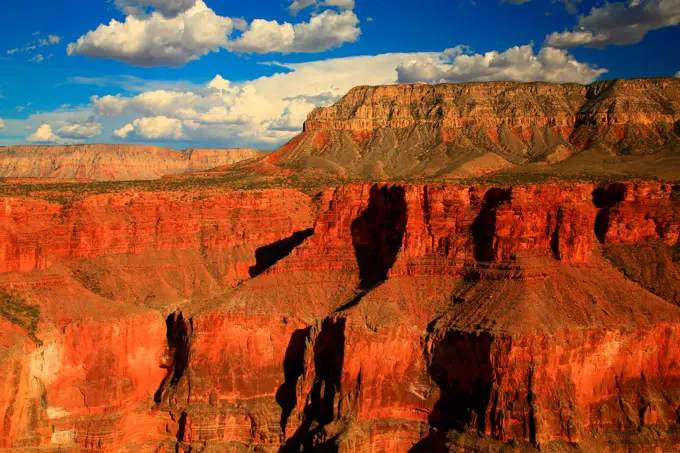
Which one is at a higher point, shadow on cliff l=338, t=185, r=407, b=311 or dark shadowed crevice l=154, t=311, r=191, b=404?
shadow on cliff l=338, t=185, r=407, b=311

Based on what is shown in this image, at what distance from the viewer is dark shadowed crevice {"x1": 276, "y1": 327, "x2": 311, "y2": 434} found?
64.2m

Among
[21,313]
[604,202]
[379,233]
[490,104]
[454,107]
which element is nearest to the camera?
[21,313]

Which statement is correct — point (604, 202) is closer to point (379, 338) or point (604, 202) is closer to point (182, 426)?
point (379, 338)

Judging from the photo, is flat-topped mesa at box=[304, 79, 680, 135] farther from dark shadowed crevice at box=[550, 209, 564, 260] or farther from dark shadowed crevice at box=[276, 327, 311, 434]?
dark shadowed crevice at box=[276, 327, 311, 434]

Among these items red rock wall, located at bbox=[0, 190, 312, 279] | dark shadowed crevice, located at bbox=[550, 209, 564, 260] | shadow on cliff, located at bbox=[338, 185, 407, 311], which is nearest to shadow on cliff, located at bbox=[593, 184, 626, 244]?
dark shadowed crevice, located at bbox=[550, 209, 564, 260]

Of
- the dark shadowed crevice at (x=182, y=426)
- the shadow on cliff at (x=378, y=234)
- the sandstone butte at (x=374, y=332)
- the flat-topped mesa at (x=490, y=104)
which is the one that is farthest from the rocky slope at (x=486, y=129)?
the dark shadowed crevice at (x=182, y=426)

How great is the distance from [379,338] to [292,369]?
29.8ft

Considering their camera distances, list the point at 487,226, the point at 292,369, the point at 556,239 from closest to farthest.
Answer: the point at 556,239 → the point at 292,369 → the point at 487,226

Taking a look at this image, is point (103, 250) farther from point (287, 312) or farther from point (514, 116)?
point (514, 116)

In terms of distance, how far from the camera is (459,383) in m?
59.1

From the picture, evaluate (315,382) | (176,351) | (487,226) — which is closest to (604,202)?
(487,226)

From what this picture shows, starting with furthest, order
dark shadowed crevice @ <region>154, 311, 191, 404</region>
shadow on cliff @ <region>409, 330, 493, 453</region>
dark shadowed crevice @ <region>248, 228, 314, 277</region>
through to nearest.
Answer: dark shadowed crevice @ <region>248, 228, 314, 277</region>
dark shadowed crevice @ <region>154, 311, 191, 404</region>
shadow on cliff @ <region>409, 330, 493, 453</region>

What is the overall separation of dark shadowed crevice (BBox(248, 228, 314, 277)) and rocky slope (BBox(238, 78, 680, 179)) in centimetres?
4096

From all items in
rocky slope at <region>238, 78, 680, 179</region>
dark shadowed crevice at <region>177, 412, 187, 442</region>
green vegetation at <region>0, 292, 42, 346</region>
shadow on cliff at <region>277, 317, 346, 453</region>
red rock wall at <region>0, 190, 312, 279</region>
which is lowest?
dark shadowed crevice at <region>177, 412, 187, 442</region>
